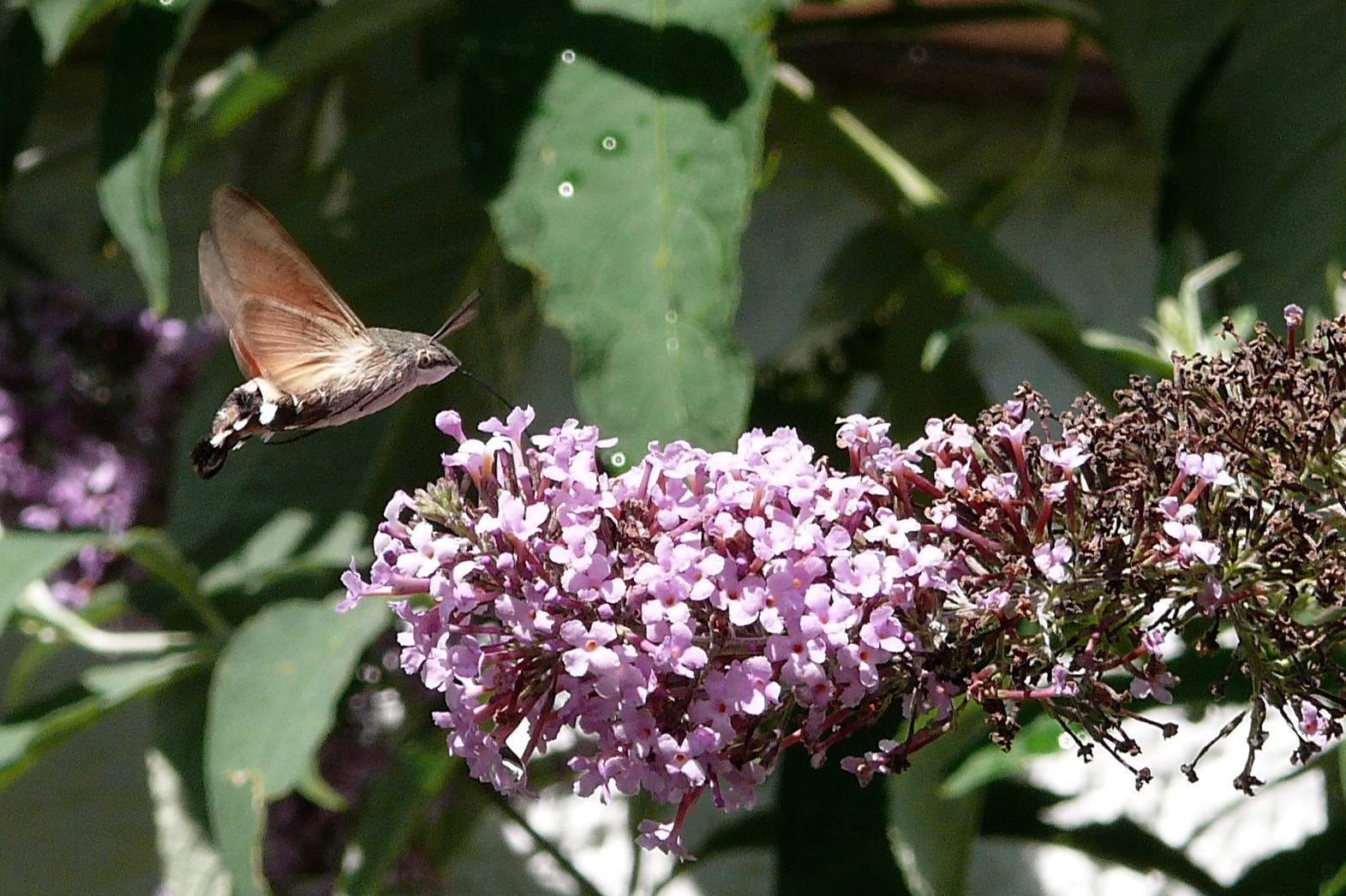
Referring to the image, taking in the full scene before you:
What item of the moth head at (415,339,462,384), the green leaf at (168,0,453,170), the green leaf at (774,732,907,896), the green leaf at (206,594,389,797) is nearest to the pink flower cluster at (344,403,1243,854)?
the moth head at (415,339,462,384)

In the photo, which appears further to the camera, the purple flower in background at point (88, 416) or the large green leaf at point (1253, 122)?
the purple flower in background at point (88, 416)

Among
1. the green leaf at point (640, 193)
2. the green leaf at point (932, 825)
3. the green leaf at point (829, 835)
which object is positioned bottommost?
the green leaf at point (829, 835)

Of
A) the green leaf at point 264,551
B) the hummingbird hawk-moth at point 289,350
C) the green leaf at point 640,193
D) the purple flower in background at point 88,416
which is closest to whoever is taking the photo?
the hummingbird hawk-moth at point 289,350

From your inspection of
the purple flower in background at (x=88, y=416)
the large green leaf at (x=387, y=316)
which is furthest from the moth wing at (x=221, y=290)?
the purple flower in background at (x=88, y=416)

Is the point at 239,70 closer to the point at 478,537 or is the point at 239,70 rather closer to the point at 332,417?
the point at 332,417

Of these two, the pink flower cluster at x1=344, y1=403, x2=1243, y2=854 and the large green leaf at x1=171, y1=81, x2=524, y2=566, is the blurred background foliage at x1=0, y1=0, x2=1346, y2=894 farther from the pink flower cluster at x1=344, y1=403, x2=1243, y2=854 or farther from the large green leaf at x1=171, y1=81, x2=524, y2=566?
the pink flower cluster at x1=344, y1=403, x2=1243, y2=854

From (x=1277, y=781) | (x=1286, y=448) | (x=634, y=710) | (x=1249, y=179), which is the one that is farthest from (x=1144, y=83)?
(x=634, y=710)

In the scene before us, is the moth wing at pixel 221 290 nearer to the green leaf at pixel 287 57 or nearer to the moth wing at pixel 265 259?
the moth wing at pixel 265 259

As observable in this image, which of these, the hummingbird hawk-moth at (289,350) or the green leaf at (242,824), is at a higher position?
the hummingbird hawk-moth at (289,350)

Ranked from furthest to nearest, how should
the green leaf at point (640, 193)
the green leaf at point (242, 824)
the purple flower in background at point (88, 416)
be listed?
the purple flower in background at point (88, 416), the green leaf at point (242, 824), the green leaf at point (640, 193)
